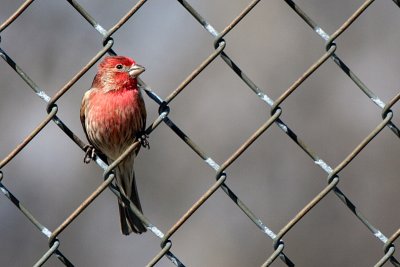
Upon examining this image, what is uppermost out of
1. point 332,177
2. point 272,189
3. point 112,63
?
point 112,63

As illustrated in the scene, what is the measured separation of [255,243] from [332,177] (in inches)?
224

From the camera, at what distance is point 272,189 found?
10680mm

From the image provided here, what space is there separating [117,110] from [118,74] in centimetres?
17

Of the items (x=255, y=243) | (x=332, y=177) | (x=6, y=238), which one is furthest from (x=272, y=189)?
(x=332, y=177)

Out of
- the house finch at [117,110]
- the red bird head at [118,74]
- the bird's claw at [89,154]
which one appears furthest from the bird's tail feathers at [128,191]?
the red bird head at [118,74]

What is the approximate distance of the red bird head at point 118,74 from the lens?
6.27 metres

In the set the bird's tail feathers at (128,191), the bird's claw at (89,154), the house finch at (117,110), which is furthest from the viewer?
the house finch at (117,110)

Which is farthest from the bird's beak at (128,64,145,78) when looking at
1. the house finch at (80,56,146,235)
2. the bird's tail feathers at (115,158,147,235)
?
the bird's tail feathers at (115,158,147,235)

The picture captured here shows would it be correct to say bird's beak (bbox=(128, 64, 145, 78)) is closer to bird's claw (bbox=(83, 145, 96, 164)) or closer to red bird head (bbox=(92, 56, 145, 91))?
red bird head (bbox=(92, 56, 145, 91))

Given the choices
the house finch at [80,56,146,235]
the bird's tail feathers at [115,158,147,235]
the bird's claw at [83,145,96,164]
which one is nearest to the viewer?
the bird's claw at [83,145,96,164]

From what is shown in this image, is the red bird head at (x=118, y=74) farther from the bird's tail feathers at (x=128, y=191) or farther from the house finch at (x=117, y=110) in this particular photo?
the bird's tail feathers at (x=128, y=191)

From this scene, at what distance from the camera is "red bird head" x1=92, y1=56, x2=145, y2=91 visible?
6.27 metres

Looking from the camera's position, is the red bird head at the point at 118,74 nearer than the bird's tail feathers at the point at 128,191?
No

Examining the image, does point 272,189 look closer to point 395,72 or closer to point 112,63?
point 395,72
